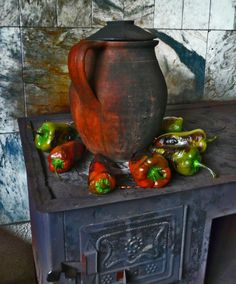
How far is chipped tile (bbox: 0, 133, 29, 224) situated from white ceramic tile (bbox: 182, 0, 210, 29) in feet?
3.24

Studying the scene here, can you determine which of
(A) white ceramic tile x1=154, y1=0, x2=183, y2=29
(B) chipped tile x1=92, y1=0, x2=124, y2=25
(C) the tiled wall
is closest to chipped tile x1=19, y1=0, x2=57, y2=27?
(C) the tiled wall

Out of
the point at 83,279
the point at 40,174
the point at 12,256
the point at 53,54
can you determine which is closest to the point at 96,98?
the point at 40,174

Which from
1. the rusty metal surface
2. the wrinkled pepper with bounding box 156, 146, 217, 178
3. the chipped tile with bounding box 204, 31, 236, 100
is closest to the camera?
the rusty metal surface

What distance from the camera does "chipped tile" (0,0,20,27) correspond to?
1333mm

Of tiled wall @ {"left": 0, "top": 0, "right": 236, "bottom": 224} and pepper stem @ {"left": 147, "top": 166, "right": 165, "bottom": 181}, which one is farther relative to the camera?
tiled wall @ {"left": 0, "top": 0, "right": 236, "bottom": 224}

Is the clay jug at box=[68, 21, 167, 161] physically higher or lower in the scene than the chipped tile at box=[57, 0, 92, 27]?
lower

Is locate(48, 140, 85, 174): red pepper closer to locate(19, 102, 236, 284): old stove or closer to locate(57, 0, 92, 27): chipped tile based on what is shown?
locate(19, 102, 236, 284): old stove

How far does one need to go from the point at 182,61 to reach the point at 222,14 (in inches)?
12.3

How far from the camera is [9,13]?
4.42 feet

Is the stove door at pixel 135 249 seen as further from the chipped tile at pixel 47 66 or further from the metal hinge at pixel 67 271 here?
the chipped tile at pixel 47 66

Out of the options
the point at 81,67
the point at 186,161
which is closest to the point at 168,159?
the point at 186,161

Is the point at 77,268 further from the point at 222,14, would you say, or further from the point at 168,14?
the point at 222,14

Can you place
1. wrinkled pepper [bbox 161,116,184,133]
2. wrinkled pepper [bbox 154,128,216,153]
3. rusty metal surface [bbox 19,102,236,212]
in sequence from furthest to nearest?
wrinkled pepper [bbox 161,116,184,133] < wrinkled pepper [bbox 154,128,216,153] < rusty metal surface [bbox 19,102,236,212]

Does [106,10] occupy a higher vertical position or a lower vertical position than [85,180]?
higher
